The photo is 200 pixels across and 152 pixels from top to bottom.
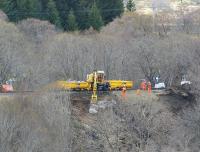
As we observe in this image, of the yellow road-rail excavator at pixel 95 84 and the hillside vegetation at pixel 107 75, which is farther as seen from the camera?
the yellow road-rail excavator at pixel 95 84

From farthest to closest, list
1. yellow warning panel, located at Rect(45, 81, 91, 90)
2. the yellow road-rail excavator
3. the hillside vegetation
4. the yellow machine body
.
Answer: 1. the yellow road-rail excavator
2. the yellow machine body
3. yellow warning panel, located at Rect(45, 81, 91, 90)
4. the hillside vegetation

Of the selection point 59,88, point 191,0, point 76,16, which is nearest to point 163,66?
point 59,88

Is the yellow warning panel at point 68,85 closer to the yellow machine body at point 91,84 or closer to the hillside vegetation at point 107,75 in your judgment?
the yellow machine body at point 91,84

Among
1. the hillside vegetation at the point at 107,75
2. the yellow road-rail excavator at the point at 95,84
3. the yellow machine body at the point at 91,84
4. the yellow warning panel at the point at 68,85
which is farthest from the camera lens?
the yellow road-rail excavator at the point at 95,84

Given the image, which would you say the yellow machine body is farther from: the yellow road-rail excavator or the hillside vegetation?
the hillside vegetation

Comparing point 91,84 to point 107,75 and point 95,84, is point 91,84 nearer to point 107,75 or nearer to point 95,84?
point 95,84

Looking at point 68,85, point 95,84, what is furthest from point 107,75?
point 68,85

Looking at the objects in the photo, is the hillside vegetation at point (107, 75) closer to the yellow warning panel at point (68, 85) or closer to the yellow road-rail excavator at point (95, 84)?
the yellow warning panel at point (68, 85)

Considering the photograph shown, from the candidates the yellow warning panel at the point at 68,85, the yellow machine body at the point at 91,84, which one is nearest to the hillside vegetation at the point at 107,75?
the yellow warning panel at the point at 68,85

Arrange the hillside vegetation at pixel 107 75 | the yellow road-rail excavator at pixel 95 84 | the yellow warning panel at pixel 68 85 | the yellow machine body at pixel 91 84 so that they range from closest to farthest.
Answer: the hillside vegetation at pixel 107 75 → the yellow warning panel at pixel 68 85 → the yellow machine body at pixel 91 84 → the yellow road-rail excavator at pixel 95 84

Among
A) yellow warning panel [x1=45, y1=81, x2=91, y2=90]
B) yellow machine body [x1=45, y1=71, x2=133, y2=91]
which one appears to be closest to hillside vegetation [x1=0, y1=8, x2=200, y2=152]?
yellow warning panel [x1=45, y1=81, x2=91, y2=90]

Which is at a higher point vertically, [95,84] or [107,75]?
[95,84]

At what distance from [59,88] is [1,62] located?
918 centimetres

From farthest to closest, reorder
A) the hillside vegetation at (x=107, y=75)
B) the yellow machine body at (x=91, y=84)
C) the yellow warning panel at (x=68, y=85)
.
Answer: the yellow machine body at (x=91, y=84) < the yellow warning panel at (x=68, y=85) < the hillside vegetation at (x=107, y=75)
